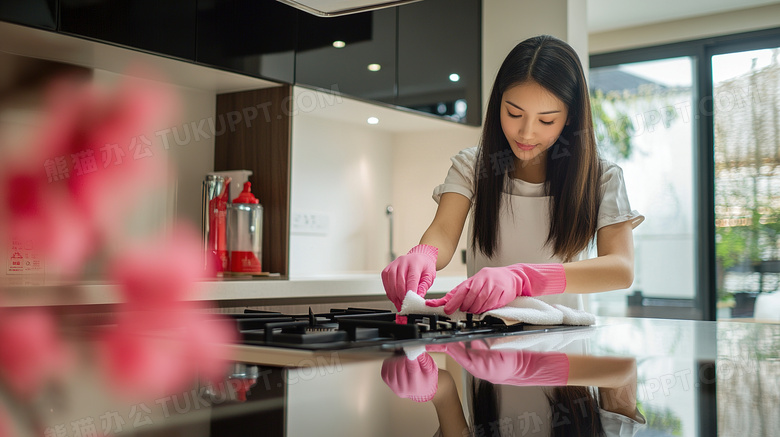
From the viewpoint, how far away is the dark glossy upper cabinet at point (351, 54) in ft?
7.34

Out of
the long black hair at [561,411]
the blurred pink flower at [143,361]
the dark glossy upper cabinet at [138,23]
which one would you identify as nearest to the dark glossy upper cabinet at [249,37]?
the dark glossy upper cabinet at [138,23]

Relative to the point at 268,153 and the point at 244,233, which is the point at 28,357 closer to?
the point at 244,233

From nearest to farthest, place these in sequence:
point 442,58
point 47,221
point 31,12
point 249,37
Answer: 1. point 47,221
2. point 31,12
3. point 249,37
4. point 442,58

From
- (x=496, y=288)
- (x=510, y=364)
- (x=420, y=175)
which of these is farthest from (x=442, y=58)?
(x=510, y=364)

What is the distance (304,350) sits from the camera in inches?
26.5

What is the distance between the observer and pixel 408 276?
1.20m

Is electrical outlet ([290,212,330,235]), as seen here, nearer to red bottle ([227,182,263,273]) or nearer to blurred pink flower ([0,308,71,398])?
red bottle ([227,182,263,273])

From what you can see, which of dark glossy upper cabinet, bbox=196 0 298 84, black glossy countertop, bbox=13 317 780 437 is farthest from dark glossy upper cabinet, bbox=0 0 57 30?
black glossy countertop, bbox=13 317 780 437

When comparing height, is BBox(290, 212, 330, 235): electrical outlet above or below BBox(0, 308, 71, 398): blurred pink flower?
above

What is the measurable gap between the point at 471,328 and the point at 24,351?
1.80 feet

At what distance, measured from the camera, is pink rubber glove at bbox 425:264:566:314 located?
1.04 metres

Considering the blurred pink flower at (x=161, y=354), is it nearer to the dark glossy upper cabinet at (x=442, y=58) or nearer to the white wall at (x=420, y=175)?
the dark glossy upper cabinet at (x=442, y=58)

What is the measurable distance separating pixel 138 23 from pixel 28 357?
1.45m

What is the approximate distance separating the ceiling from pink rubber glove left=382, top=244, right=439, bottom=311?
2.58 m
